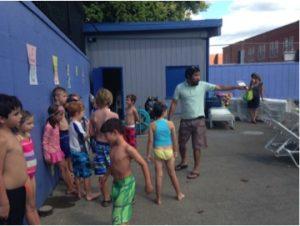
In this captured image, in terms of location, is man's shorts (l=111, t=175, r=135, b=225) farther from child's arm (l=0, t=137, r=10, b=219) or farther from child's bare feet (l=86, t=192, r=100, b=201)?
child's bare feet (l=86, t=192, r=100, b=201)

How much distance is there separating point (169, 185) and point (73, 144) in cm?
169

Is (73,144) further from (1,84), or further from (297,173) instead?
(297,173)

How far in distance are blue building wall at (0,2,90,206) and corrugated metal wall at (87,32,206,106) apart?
7925 mm

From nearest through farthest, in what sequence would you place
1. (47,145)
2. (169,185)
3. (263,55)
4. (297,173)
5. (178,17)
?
1. (47,145)
2. (169,185)
3. (297,173)
4. (178,17)
5. (263,55)

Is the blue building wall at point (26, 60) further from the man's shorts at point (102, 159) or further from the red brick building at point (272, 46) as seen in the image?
the red brick building at point (272, 46)

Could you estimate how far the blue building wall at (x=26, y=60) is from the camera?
4.27 meters

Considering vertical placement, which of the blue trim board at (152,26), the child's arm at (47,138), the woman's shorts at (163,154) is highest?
the blue trim board at (152,26)

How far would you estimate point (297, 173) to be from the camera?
22.7 feet

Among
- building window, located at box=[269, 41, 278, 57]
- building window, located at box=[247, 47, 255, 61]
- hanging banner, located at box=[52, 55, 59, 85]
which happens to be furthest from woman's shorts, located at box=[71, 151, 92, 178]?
building window, located at box=[247, 47, 255, 61]

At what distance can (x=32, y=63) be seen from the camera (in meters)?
5.26

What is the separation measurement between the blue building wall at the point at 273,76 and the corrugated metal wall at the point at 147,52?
8099 mm

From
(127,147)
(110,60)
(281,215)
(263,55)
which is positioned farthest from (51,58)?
(263,55)

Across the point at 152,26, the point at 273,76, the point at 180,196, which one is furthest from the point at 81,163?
the point at 273,76

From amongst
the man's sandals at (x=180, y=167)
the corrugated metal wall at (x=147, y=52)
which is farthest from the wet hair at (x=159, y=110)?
the corrugated metal wall at (x=147, y=52)
